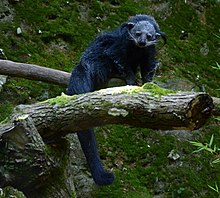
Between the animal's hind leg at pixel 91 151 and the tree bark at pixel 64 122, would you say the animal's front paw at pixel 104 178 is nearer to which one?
the animal's hind leg at pixel 91 151

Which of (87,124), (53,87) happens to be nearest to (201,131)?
(53,87)

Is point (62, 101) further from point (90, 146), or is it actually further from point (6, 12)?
point (6, 12)

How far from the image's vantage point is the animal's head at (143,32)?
2914 millimetres

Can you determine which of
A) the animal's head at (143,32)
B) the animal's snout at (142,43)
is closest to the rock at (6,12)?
the animal's head at (143,32)

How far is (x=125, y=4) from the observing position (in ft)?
15.3

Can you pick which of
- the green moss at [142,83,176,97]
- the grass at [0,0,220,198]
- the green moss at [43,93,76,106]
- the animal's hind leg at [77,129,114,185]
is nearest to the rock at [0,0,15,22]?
the grass at [0,0,220,198]

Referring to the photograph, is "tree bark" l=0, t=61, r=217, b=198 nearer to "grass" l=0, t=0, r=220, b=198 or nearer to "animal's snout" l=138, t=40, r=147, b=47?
"animal's snout" l=138, t=40, r=147, b=47

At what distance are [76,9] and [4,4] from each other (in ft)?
2.00

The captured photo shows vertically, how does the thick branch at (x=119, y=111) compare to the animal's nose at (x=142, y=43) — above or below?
below

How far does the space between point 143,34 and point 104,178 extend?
34.1 inches

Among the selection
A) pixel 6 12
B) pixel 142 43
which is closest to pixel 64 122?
pixel 142 43

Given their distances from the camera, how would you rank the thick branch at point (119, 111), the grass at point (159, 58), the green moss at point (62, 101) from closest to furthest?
the thick branch at point (119, 111) → the green moss at point (62, 101) → the grass at point (159, 58)

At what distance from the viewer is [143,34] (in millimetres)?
2926

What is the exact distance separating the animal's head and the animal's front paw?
2.54 feet
